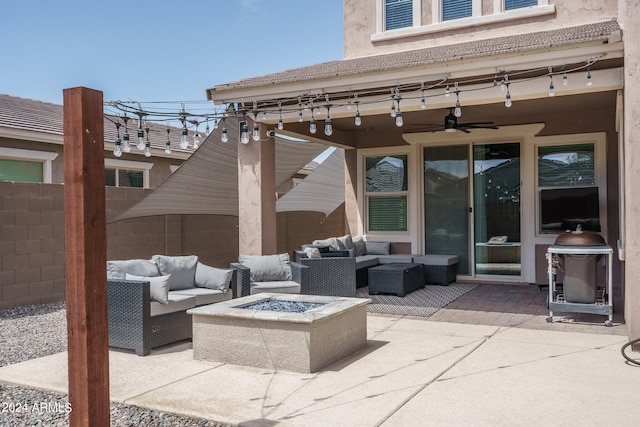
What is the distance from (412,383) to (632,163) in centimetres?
276

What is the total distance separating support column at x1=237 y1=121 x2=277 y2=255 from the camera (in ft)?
25.2

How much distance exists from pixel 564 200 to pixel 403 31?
11.9 ft

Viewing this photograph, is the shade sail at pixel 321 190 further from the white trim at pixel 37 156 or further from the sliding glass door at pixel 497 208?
the white trim at pixel 37 156

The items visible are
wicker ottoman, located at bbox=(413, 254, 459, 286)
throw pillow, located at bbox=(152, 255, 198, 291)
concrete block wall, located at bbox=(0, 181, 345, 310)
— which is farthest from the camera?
wicker ottoman, located at bbox=(413, 254, 459, 286)

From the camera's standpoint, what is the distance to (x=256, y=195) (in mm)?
7695

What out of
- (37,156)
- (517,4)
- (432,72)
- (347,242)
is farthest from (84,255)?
(37,156)

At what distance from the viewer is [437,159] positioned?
32.7ft

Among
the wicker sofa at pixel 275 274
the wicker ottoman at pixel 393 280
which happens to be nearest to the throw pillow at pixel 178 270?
the wicker sofa at pixel 275 274

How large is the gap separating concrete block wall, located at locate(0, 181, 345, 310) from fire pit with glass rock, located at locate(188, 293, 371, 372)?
3626 mm

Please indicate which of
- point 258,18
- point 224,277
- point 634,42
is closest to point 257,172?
point 224,277

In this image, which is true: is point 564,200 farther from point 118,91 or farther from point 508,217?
point 118,91

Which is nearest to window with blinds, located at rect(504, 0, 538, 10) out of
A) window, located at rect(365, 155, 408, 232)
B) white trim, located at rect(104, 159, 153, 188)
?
window, located at rect(365, 155, 408, 232)

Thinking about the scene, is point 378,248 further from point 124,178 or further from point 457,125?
point 124,178

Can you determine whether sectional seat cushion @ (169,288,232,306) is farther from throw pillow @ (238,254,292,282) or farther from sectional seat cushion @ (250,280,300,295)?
throw pillow @ (238,254,292,282)
